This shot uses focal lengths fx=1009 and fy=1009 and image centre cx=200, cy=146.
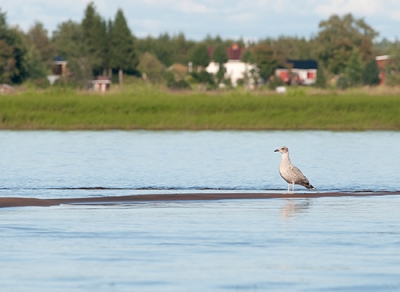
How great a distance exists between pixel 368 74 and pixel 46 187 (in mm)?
68535

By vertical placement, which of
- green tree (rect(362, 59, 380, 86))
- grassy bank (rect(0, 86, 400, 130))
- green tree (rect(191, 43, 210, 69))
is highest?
green tree (rect(191, 43, 210, 69))

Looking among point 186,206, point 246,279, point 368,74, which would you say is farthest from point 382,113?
point 368,74

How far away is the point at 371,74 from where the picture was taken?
8600cm

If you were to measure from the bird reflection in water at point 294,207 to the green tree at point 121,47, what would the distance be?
74677mm

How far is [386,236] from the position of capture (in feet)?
41.2

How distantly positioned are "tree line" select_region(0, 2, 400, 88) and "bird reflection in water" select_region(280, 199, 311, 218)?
178ft

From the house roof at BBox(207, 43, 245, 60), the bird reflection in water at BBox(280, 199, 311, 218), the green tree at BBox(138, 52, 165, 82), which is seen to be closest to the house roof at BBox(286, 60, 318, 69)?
the house roof at BBox(207, 43, 245, 60)

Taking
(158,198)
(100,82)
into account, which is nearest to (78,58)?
(100,82)

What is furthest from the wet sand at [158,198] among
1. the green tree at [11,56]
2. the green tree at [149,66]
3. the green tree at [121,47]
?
the green tree at [149,66]

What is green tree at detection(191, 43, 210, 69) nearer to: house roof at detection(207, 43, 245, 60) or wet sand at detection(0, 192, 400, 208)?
house roof at detection(207, 43, 245, 60)

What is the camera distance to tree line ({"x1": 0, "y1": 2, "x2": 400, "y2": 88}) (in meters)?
85.0

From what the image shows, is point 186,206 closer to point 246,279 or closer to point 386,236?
point 386,236

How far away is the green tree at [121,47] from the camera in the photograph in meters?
Result: 91.6

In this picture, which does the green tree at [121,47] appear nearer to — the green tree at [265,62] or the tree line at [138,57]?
the tree line at [138,57]
